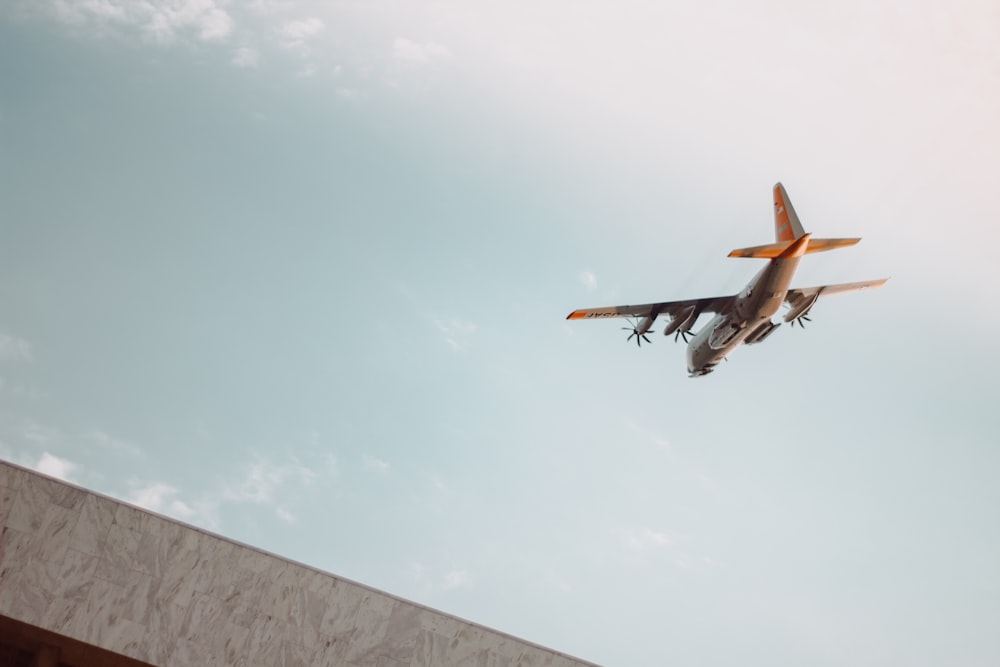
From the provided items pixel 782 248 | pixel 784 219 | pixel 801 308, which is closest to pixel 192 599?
pixel 782 248

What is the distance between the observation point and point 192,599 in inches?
609

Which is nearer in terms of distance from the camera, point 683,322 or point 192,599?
point 192,599

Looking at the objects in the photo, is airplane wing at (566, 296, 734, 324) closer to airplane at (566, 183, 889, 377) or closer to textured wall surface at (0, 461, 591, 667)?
airplane at (566, 183, 889, 377)

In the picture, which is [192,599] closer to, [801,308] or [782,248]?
[782,248]

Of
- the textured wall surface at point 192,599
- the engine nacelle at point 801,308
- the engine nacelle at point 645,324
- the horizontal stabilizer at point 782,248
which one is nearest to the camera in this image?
the textured wall surface at point 192,599

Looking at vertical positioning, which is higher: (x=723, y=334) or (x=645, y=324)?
(x=645, y=324)

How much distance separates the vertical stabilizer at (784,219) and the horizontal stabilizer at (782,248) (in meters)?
0.55

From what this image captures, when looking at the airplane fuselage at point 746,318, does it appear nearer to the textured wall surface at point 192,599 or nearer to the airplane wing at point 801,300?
the airplane wing at point 801,300

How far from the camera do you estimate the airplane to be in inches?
977

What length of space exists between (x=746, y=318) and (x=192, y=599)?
18.5 meters

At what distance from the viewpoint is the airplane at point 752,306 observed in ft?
81.5

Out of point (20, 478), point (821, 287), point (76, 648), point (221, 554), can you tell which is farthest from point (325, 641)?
point (821, 287)

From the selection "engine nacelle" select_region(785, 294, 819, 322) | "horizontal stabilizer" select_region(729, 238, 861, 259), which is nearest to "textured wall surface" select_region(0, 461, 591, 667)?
"horizontal stabilizer" select_region(729, 238, 861, 259)

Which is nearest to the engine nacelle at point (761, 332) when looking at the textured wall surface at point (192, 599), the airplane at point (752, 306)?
the airplane at point (752, 306)
